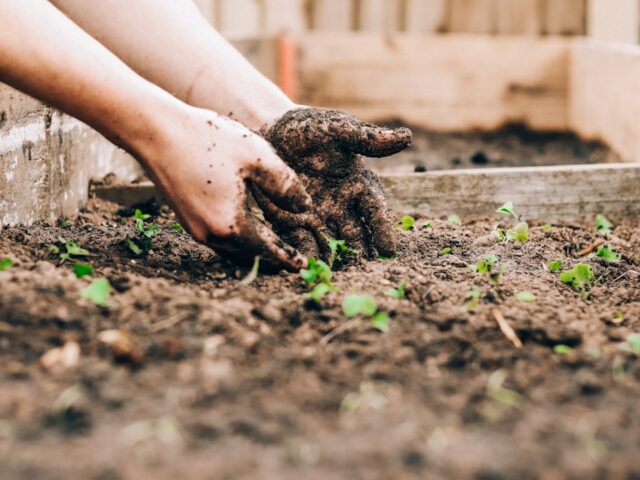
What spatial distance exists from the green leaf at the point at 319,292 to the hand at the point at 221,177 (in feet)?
0.68

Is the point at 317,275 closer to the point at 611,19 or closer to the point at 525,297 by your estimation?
the point at 525,297

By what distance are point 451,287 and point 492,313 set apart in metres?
0.17

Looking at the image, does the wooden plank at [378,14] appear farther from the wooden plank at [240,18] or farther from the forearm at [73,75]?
the forearm at [73,75]

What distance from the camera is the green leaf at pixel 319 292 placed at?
1469 millimetres

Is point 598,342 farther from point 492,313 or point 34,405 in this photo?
point 34,405

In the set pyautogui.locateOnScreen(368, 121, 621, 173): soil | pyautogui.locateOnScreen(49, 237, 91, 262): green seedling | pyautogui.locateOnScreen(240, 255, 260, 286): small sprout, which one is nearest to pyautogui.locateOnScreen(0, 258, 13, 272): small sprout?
pyautogui.locateOnScreen(49, 237, 91, 262): green seedling

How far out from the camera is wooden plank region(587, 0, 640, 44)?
4.91 metres

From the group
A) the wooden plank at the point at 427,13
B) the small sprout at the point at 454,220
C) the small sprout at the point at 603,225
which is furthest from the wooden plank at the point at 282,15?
the small sprout at the point at 603,225

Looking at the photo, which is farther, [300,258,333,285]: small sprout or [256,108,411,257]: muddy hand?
[256,108,411,257]: muddy hand

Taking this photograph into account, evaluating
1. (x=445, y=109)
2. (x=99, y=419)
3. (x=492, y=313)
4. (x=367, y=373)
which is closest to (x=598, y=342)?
(x=492, y=313)

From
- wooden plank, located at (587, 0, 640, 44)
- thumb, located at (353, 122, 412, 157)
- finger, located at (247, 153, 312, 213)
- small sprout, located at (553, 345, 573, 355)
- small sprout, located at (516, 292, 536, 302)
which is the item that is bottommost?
small sprout, located at (553, 345, 573, 355)

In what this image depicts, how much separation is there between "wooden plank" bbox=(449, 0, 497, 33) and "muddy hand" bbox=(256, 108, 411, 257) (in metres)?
3.44

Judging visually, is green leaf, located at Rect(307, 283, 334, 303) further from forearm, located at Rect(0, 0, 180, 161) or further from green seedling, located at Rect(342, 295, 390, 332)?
forearm, located at Rect(0, 0, 180, 161)

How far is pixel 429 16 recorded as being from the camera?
512 cm
